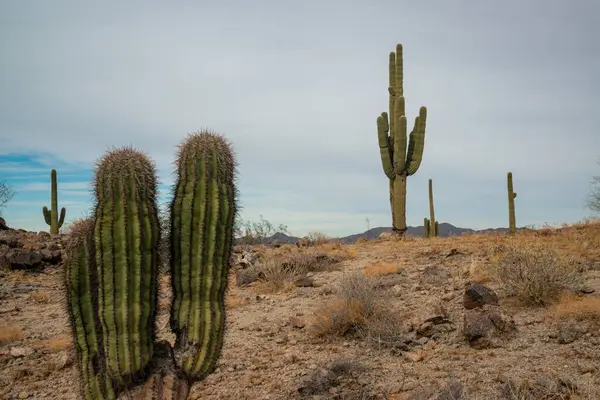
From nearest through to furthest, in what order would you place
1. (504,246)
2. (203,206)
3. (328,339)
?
(203,206) → (328,339) → (504,246)

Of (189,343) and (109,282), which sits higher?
(109,282)

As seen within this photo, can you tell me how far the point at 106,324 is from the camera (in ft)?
13.9

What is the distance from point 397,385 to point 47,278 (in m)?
11.8

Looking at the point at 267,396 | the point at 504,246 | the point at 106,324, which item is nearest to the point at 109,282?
the point at 106,324

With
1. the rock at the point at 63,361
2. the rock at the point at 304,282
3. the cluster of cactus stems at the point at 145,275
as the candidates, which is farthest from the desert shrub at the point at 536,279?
the rock at the point at 63,361

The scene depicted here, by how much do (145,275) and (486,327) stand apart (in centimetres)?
415

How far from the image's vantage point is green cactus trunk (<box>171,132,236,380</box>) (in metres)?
4.48

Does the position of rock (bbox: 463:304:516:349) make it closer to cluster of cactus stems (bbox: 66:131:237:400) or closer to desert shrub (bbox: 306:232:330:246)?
cluster of cactus stems (bbox: 66:131:237:400)

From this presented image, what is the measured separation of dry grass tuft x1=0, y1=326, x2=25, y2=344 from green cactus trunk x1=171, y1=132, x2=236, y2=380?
200 inches

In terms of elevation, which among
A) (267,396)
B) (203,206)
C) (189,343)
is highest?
(203,206)

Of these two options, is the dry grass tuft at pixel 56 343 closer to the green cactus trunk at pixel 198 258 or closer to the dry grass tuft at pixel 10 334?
the dry grass tuft at pixel 10 334

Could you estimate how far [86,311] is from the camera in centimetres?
447

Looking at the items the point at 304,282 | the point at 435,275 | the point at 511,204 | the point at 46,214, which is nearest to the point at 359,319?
the point at 435,275

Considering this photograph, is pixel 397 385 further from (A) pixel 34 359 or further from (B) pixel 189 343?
(A) pixel 34 359
